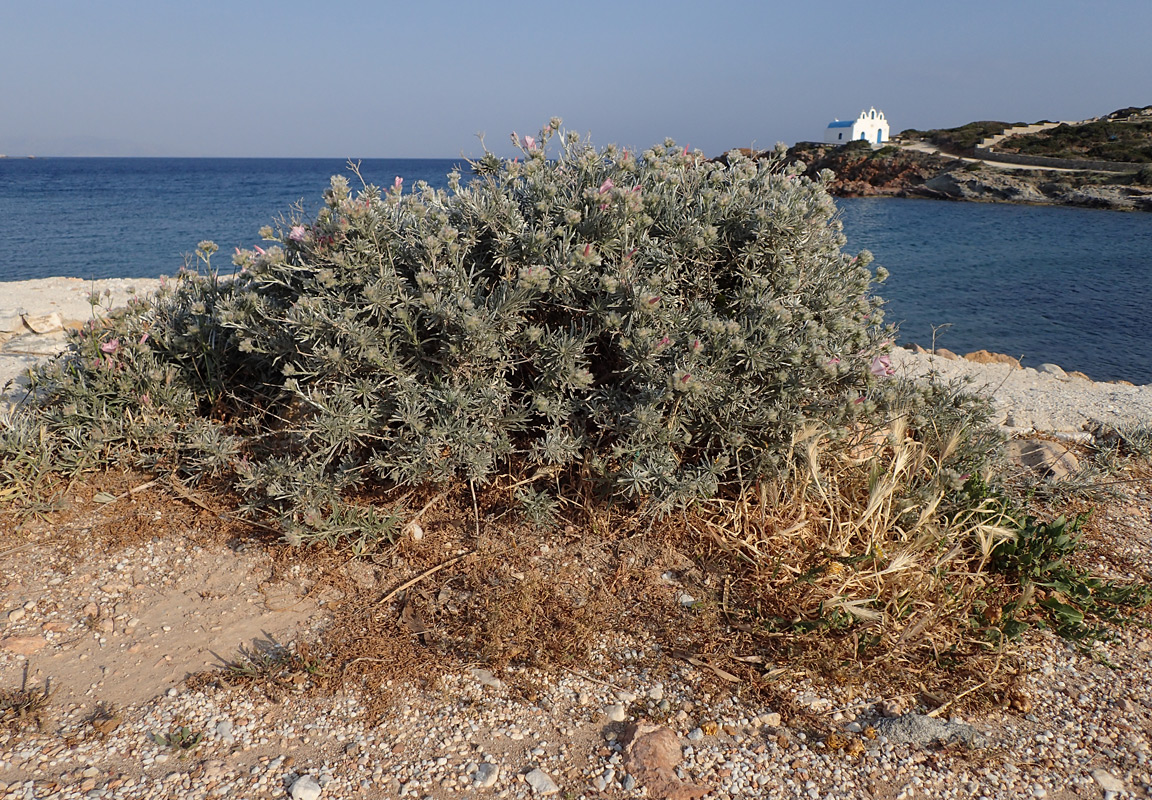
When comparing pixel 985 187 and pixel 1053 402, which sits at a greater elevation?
pixel 985 187

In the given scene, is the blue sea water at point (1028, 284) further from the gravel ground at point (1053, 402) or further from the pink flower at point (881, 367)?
the gravel ground at point (1053, 402)

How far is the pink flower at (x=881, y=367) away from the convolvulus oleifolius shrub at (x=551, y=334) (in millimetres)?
19

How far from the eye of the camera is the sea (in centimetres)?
1439

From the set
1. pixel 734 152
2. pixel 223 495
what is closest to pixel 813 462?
pixel 734 152

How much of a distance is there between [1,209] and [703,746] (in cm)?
5157

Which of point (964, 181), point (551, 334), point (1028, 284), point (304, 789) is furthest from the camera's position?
point (964, 181)

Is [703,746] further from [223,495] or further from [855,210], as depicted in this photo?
[855,210]

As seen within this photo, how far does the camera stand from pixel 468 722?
2.53 m

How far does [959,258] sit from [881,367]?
82.1 ft

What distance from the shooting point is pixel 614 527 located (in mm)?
3557

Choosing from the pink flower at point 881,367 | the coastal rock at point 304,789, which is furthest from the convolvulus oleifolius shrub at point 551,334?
the coastal rock at point 304,789

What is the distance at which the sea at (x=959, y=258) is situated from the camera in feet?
47.2

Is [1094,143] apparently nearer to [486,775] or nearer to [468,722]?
[468,722]

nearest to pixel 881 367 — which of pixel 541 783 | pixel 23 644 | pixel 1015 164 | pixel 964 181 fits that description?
pixel 541 783
